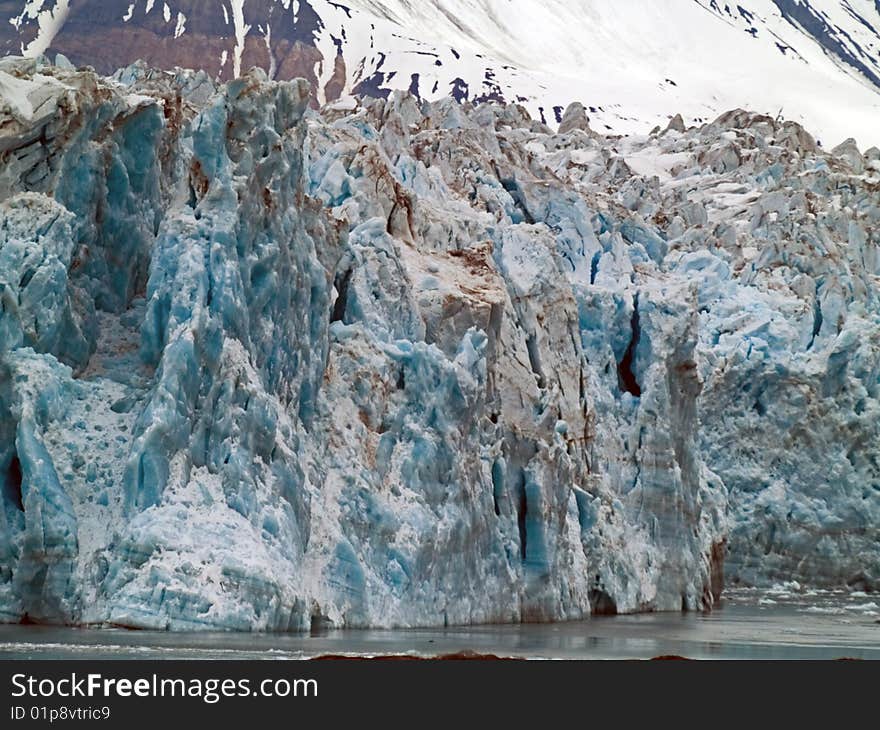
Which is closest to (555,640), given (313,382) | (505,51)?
(313,382)

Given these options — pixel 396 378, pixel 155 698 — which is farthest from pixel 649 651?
pixel 155 698

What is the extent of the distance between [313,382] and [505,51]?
105 meters

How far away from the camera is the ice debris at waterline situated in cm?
1883

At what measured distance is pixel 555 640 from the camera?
21.5m

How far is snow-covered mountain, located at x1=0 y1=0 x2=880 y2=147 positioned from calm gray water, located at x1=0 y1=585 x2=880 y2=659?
68274 millimetres

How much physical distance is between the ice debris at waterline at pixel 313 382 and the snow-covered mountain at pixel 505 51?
204ft

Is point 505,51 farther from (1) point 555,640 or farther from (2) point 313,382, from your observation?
(1) point 555,640

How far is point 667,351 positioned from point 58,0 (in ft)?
245

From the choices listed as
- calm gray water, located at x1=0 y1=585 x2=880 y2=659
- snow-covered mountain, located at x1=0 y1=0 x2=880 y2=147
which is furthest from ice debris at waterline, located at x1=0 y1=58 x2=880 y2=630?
snow-covered mountain, located at x1=0 y1=0 x2=880 y2=147

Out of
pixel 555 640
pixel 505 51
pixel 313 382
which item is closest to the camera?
pixel 555 640

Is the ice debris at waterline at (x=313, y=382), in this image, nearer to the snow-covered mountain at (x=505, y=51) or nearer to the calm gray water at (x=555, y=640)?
the calm gray water at (x=555, y=640)

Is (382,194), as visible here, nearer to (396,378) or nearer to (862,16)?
(396,378)

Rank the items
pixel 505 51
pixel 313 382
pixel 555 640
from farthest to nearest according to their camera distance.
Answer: pixel 505 51 < pixel 313 382 < pixel 555 640

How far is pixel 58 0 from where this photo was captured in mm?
98938
